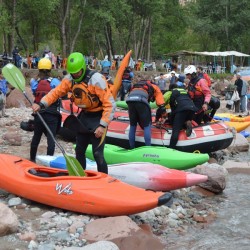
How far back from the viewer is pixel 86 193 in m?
4.49

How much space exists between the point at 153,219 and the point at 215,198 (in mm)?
1613

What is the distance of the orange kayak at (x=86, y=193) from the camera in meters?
4.44

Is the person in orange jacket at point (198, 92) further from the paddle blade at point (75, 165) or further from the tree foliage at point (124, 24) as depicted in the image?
the tree foliage at point (124, 24)

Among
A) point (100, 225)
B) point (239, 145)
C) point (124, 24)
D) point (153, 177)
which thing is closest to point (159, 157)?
point (153, 177)

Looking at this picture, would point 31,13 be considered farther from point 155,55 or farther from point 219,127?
point 155,55

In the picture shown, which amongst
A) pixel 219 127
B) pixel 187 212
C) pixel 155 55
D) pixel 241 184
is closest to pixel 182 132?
pixel 219 127

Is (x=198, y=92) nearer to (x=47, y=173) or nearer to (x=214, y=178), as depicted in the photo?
(x=214, y=178)

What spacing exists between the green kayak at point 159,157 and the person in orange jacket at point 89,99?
6.53 feet

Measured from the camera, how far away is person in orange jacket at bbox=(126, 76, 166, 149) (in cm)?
733

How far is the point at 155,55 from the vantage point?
48.2 m

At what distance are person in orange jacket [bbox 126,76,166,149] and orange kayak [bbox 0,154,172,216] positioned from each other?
8.62 feet

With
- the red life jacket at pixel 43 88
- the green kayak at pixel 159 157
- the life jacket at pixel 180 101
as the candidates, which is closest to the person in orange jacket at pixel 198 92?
the life jacket at pixel 180 101

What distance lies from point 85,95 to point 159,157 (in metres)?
2.49

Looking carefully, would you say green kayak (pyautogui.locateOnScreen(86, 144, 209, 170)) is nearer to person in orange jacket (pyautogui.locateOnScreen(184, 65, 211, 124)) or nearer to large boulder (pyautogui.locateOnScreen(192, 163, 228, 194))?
large boulder (pyautogui.locateOnScreen(192, 163, 228, 194))
